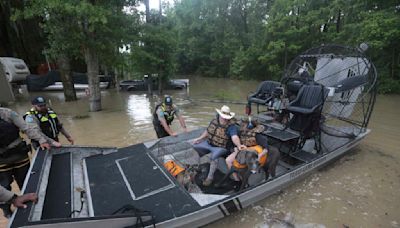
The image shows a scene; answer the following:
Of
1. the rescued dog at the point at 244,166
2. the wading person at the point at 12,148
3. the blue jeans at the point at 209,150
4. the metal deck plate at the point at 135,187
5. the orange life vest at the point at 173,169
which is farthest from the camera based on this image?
the blue jeans at the point at 209,150

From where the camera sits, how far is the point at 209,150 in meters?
4.04

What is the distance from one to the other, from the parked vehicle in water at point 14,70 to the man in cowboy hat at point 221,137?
1546 centimetres

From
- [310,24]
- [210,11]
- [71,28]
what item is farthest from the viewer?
[210,11]

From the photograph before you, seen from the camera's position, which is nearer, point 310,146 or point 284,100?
point 310,146

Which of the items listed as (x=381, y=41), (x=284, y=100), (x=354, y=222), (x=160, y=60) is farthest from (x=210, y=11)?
(x=354, y=222)

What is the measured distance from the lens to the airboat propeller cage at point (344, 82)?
16.8 ft

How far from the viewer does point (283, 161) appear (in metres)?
5.01

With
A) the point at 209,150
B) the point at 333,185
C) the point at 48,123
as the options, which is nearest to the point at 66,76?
the point at 48,123

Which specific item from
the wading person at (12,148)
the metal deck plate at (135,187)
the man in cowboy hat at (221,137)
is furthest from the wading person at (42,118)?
the man in cowboy hat at (221,137)

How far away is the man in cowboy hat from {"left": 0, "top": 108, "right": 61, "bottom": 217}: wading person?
2.54 meters

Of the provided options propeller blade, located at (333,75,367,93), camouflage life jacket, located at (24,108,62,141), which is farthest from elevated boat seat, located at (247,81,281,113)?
camouflage life jacket, located at (24,108,62,141)

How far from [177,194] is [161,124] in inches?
95.1

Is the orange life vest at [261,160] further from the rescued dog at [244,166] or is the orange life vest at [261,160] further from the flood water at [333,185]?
the flood water at [333,185]

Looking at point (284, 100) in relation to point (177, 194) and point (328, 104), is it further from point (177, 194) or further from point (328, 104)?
point (177, 194)
